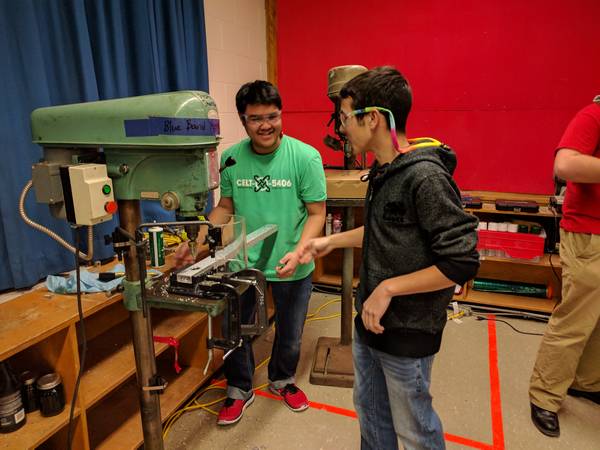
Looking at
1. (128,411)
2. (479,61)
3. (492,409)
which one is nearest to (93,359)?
(128,411)

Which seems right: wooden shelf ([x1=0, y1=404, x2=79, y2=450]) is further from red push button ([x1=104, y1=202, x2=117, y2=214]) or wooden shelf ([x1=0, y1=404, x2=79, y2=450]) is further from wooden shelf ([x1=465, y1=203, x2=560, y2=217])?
wooden shelf ([x1=465, y1=203, x2=560, y2=217])

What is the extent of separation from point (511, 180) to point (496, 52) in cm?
96

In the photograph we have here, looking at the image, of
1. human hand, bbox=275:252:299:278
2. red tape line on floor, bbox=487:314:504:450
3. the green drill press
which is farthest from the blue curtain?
red tape line on floor, bbox=487:314:504:450

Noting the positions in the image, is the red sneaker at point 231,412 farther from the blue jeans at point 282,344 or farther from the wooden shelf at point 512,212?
the wooden shelf at point 512,212

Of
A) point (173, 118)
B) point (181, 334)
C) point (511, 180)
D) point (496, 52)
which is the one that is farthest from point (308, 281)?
point (496, 52)

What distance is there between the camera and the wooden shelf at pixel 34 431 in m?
1.25

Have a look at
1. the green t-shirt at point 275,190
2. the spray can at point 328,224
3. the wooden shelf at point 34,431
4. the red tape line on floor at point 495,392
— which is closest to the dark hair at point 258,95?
the green t-shirt at point 275,190

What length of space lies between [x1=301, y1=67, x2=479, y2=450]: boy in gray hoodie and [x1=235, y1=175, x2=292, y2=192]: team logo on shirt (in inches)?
24.5

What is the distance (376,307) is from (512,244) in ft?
7.17

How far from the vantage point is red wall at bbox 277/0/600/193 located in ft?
9.55

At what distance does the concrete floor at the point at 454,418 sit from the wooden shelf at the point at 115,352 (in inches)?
16.5

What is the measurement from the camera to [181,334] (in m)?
1.94

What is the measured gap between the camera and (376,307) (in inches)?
41.4

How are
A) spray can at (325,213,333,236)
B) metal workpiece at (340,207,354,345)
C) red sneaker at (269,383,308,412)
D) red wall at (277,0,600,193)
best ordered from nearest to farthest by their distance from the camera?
red sneaker at (269,383,308,412)
metal workpiece at (340,207,354,345)
red wall at (277,0,600,193)
spray can at (325,213,333,236)
